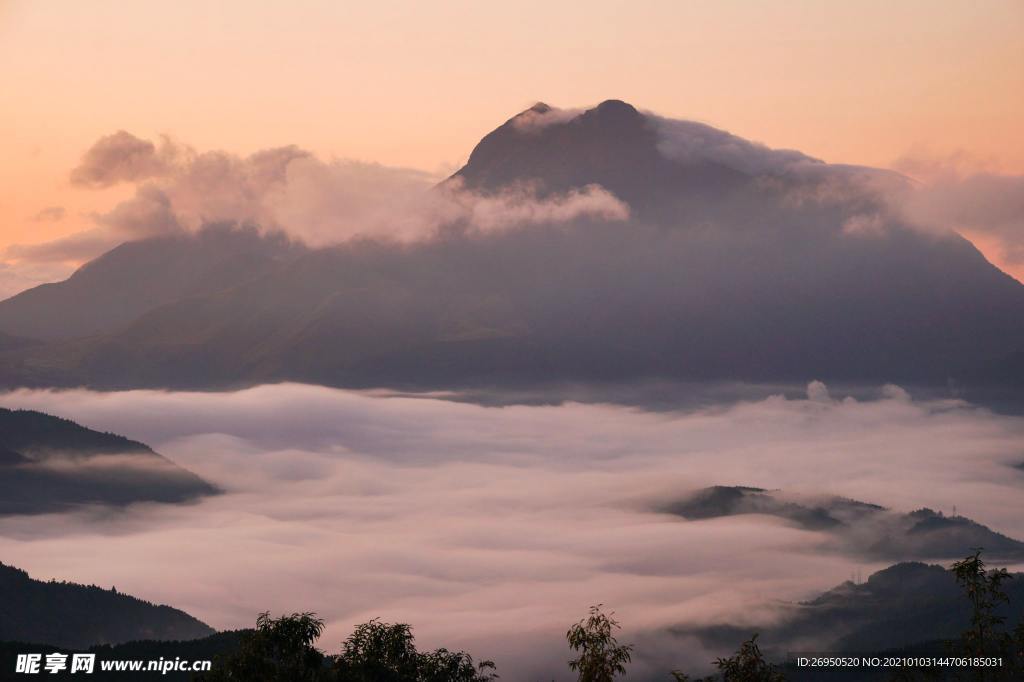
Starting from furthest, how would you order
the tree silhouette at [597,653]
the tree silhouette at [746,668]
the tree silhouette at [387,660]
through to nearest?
the tree silhouette at [387,660] < the tree silhouette at [597,653] < the tree silhouette at [746,668]

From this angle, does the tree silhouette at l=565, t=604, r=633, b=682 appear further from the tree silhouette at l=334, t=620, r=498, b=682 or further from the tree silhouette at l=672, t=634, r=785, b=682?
the tree silhouette at l=334, t=620, r=498, b=682

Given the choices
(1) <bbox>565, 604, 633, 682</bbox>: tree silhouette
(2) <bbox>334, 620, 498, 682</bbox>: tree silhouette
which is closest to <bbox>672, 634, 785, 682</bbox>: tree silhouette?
(1) <bbox>565, 604, 633, 682</bbox>: tree silhouette

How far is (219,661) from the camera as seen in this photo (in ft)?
257

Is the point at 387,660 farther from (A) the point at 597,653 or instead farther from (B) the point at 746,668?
(B) the point at 746,668

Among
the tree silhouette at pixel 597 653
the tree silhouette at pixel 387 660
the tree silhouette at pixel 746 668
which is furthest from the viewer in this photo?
the tree silhouette at pixel 387 660

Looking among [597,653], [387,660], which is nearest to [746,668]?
[597,653]

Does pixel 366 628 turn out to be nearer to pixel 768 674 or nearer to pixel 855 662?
pixel 768 674

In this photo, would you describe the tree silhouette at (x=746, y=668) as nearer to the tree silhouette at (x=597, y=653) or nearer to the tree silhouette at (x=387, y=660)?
the tree silhouette at (x=597, y=653)

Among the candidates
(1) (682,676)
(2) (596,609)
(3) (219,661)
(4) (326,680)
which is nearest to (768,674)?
(1) (682,676)

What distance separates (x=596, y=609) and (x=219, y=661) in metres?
22.0

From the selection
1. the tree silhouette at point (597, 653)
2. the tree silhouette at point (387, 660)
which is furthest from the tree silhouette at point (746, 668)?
the tree silhouette at point (387, 660)

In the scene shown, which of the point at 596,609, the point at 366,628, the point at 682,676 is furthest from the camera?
the point at 366,628

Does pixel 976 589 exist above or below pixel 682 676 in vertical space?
above

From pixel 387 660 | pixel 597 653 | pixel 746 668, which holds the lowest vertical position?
pixel 746 668
